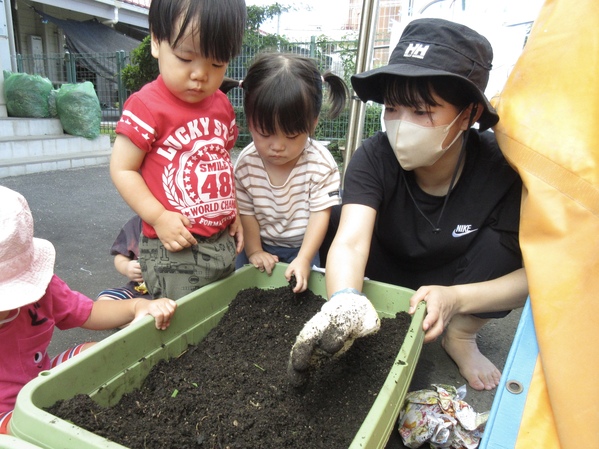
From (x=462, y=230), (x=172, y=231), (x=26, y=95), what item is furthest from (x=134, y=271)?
(x=26, y=95)

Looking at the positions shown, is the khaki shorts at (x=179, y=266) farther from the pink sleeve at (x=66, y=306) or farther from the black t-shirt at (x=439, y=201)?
the black t-shirt at (x=439, y=201)

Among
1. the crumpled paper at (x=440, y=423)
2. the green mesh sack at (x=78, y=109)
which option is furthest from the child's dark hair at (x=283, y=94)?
the green mesh sack at (x=78, y=109)

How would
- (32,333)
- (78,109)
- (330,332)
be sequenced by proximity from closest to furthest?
(330,332)
(32,333)
(78,109)

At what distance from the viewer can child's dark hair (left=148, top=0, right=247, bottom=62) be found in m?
1.12

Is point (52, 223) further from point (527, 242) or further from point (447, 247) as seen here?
point (527, 242)

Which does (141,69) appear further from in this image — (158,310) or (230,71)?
(158,310)

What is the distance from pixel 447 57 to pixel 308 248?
693 mm

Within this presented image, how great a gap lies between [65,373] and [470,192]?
1.13m

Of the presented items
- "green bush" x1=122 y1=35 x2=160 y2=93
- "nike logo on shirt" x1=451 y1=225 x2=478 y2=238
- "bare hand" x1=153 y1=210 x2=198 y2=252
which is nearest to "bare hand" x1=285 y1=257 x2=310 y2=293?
"bare hand" x1=153 y1=210 x2=198 y2=252

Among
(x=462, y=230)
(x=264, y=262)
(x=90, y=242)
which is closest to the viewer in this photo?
(x=462, y=230)

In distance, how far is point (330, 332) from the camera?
2.80ft

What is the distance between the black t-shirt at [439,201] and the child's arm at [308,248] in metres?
0.19

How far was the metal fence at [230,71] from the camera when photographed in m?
6.34

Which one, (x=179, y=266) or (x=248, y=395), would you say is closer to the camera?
(x=248, y=395)
